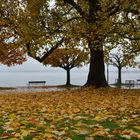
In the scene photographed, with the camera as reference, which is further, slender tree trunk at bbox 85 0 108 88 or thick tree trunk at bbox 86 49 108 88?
thick tree trunk at bbox 86 49 108 88

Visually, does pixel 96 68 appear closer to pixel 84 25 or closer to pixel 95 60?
pixel 95 60

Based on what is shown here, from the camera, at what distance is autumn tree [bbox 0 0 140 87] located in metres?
23.1

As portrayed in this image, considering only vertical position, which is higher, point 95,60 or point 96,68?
point 95,60

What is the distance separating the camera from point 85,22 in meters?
25.3

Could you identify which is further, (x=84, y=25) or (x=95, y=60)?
(x=95, y=60)

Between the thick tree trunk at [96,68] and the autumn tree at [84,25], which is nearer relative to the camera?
the autumn tree at [84,25]

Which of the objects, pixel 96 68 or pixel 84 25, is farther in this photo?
pixel 96 68

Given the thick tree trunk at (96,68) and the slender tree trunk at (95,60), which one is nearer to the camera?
the slender tree trunk at (95,60)

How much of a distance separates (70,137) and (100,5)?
19169 mm

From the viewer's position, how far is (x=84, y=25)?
79.6 ft

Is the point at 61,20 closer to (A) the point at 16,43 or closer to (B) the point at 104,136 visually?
(A) the point at 16,43

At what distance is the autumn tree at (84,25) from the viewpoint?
75.8ft

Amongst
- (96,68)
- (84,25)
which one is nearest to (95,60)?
(96,68)

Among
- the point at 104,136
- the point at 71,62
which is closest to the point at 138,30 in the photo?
the point at 104,136
